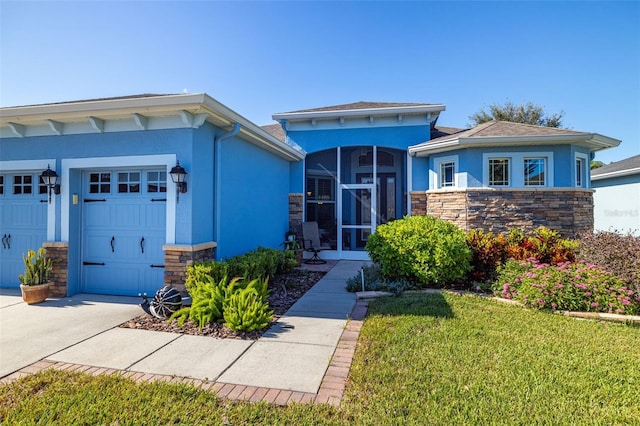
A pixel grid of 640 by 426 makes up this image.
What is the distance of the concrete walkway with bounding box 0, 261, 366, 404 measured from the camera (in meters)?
2.95

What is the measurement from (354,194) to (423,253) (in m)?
4.45

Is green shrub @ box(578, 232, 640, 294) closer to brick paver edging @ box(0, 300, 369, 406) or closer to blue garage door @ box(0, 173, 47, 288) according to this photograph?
brick paver edging @ box(0, 300, 369, 406)

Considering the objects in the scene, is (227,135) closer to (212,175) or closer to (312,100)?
(212,175)

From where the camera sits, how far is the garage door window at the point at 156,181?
5689 mm

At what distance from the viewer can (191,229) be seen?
5.25 meters

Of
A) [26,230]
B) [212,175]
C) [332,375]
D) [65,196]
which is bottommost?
[332,375]

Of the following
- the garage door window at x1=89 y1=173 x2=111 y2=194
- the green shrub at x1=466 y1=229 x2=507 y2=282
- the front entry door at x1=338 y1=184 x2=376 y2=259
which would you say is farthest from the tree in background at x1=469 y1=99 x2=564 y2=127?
the garage door window at x1=89 y1=173 x2=111 y2=194

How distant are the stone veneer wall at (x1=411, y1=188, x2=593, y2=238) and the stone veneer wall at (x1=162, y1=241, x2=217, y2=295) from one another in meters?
6.70

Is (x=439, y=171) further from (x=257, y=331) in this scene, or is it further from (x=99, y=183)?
(x=99, y=183)

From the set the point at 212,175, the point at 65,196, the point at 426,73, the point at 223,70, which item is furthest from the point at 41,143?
the point at 426,73

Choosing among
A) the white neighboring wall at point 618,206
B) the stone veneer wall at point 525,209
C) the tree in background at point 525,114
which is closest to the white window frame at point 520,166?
the stone veneer wall at point 525,209

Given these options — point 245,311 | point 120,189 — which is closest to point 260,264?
point 245,311

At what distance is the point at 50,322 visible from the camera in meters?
4.53

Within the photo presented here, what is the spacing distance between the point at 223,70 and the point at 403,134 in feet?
18.6
